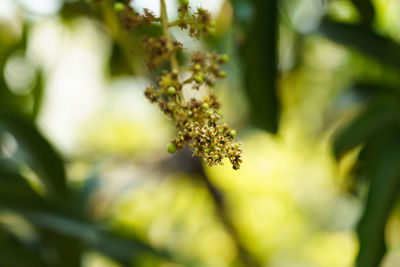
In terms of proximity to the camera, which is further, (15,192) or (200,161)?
(200,161)

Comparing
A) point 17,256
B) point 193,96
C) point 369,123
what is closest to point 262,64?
point 369,123

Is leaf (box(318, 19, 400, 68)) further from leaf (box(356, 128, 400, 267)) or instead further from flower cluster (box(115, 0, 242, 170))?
flower cluster (box(115, 0, 242, 170))

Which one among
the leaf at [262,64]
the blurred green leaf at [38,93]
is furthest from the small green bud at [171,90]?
the blurred green leaf at [38,93]

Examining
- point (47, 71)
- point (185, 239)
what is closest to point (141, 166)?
point (185, 239)

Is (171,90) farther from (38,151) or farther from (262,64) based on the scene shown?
(38,151)

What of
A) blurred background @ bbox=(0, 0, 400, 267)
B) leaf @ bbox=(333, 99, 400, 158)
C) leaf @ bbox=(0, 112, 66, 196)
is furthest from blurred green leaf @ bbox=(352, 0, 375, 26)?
leaf @ bbox=(0, 112, 66, 196)

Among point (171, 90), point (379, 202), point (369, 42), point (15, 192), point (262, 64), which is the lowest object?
point (171, 90)

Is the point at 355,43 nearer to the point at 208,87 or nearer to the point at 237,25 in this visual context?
the point at 237,25
